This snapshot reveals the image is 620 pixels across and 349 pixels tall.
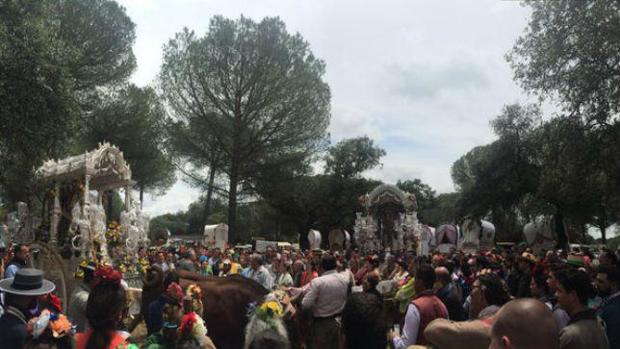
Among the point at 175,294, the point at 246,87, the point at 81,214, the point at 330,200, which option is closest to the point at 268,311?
the point at 175,294

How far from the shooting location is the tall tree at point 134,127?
34531 millimetres

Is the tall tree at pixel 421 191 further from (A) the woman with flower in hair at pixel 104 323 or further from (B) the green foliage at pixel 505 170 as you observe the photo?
(A) the woman with flower in hair at pixel 104 323

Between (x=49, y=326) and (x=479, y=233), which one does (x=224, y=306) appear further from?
(x=479, y=233)

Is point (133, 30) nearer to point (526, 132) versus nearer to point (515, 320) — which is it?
point (526, 132)

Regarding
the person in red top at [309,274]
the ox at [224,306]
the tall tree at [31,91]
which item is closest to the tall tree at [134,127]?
the tall tree at [31,91]

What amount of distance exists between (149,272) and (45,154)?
41.9 feet

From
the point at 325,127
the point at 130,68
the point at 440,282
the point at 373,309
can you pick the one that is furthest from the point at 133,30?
the point at 373,309

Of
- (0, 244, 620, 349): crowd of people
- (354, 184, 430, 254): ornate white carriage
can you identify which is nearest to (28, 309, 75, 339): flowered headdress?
(0, 244, 620, 349): crowd of people

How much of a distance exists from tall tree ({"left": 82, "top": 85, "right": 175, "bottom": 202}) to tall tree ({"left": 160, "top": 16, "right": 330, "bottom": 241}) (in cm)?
314

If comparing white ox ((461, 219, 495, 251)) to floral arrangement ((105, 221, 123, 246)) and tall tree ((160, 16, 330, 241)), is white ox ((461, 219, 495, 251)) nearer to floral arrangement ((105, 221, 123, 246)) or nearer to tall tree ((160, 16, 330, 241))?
tall tree ((160, 16, 330, 241))

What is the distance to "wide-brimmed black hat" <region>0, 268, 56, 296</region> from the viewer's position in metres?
3.79

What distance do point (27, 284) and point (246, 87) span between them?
30202 millimetres

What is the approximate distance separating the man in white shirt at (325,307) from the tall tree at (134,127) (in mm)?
30721

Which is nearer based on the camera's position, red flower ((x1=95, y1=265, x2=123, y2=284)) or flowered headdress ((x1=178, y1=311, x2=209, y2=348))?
red flower ((x1=95, y1=265, x2=123, y2=284))
